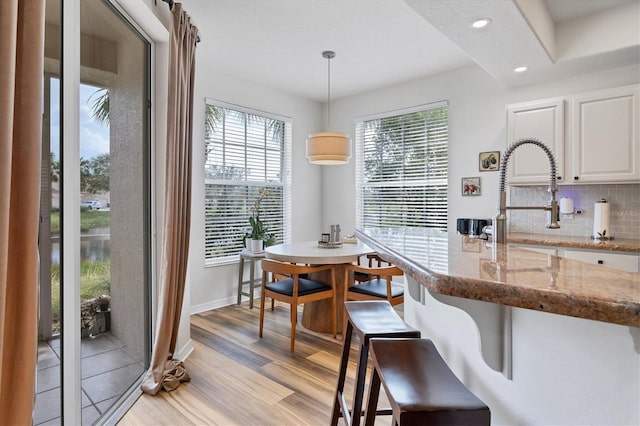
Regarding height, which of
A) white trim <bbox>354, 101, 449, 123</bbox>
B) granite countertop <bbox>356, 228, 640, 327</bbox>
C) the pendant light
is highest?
white trim <bbox>354, 101, 449, 123</bbox>

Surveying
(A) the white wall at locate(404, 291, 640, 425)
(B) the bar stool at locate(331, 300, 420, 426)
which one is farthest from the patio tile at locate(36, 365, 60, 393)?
(A) the white wall at locate(404, 291, 640, 425)

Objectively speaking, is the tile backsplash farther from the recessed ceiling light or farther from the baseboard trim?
the baseboard trim

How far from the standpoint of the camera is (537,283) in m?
0.69

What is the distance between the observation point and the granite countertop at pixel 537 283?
0.58m

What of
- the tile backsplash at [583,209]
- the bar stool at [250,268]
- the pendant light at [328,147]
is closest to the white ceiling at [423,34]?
the pendant light at [328,147]

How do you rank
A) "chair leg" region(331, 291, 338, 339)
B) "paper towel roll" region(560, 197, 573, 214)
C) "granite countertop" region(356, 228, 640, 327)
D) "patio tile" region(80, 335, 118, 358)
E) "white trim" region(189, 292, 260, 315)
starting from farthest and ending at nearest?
"white trim" region(189, 292, 260, 315) < "paper towel roll" region(560, 197, 573, 214) < "chair leg" region(331, 291, 338, 339) < "patio tile" region(80, 335, 118, 358) < "granite countertop" region(356, 228, 640, 327)

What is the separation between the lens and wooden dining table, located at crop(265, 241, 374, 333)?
9.93 ft

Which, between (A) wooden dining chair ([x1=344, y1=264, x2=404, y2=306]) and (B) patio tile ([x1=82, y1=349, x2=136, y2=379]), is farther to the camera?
(A) wooden dining chair ([x1=344, y1=264, x2=404, y2=306])

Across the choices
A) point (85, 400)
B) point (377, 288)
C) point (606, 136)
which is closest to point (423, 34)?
point (606, 136)

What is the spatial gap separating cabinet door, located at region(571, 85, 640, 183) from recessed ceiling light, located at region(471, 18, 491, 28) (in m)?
1.37

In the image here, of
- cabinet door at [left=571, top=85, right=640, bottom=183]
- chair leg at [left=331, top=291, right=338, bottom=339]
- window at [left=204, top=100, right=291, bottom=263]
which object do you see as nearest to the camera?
cabinet door at [left=571, top=85, right=640, bottom=183]

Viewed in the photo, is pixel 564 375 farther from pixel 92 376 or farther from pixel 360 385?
pixel 92 376

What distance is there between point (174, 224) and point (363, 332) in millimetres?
1557

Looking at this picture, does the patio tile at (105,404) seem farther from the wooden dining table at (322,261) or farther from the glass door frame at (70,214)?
the wooden dining table at (322,261)
